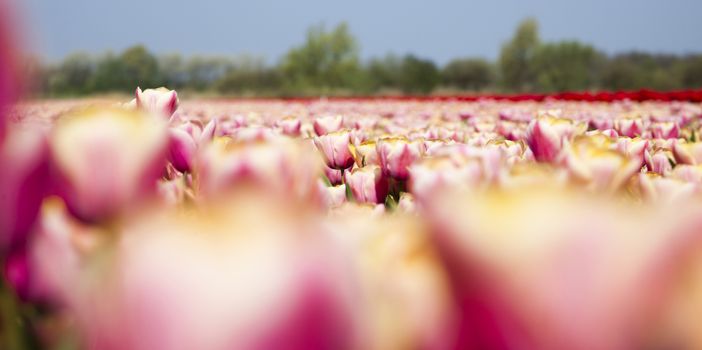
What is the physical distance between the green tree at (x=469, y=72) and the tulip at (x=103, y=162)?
77.3m

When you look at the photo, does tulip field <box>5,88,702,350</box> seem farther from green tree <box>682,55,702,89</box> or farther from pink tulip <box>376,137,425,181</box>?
green tree <box>682,55,702,89</box>

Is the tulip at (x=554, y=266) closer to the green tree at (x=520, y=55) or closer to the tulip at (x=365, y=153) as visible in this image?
the tulip at (x=365, y=153)

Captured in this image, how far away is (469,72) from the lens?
7812 centimetres

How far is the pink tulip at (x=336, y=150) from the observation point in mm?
1972

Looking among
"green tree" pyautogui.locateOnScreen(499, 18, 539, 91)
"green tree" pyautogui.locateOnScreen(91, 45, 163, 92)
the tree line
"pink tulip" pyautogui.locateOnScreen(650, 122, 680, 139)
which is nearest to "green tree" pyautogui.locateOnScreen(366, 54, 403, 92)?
the tree line

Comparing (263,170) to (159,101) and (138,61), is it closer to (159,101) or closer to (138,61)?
(159,101)

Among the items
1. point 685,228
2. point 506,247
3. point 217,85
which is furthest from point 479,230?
point 217,85

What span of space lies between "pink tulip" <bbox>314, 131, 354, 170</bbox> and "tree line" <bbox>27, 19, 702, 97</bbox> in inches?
2047

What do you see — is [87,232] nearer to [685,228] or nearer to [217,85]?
[685,228]

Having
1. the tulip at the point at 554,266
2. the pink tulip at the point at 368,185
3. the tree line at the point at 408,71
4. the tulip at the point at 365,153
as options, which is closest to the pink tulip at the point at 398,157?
the pink tulip at the point at 368,185

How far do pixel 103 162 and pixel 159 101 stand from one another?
1020 millimetres

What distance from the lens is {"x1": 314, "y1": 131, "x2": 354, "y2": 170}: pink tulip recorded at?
1.97 meters

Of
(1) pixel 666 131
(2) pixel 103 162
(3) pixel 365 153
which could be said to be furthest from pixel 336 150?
(1) pixel 666 131

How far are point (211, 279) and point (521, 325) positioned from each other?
0.17 metres
